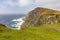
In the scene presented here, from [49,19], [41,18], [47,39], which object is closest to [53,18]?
[49,19]

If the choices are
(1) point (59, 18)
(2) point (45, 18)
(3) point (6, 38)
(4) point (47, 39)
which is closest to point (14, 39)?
(3) point (6, 38)

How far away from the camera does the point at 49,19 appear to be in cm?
7525

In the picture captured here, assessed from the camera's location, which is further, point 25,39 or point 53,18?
point 53,18

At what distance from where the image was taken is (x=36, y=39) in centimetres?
3247

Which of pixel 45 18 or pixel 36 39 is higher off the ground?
pixel 45 18

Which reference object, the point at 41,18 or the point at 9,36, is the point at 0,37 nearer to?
the point at 9,36

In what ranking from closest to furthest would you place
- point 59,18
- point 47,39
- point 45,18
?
point 47,39 → point 59,18 → point 45,18

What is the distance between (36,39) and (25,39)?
1998 millimetres

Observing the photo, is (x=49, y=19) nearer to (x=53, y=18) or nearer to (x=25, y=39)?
(x=53, y=18)

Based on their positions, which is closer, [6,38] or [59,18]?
[6,38]

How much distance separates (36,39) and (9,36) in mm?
4236

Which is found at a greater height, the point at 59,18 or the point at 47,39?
the point at 59,18

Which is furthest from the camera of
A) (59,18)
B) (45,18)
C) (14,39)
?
(45,18)

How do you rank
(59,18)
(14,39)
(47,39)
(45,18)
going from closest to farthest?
1. (14,39)
2. (47,39)
3. (59,18)
4. (45,18)
